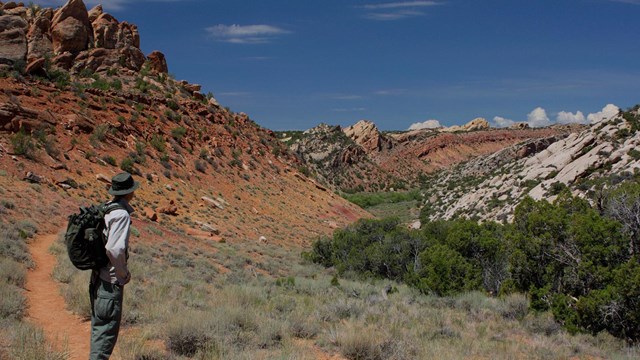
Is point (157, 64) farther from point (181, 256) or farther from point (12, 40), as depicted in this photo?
point (181, 256)

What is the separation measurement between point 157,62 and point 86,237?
4209cm

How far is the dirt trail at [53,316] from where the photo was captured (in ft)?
20.8

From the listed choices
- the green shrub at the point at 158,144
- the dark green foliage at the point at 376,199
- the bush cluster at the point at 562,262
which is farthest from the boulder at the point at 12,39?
the dark green foliage at the point at 376,199

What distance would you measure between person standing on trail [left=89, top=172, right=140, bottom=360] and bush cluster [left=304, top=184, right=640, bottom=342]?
28.1ft

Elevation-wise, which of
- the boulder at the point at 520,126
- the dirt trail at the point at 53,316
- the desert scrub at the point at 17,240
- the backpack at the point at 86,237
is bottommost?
the dirt trail at the point at 53,316

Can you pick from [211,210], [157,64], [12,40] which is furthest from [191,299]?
[157,64]

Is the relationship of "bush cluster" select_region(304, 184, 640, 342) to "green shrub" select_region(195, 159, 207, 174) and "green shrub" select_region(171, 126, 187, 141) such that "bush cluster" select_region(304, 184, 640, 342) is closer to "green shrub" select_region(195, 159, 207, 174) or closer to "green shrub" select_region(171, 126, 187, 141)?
"green shrub" select_region(195, 159, 207, 174)

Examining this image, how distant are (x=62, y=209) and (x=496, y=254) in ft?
51.9

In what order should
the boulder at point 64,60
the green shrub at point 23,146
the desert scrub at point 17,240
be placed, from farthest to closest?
the boulder at point 64,60, the green shrub at point 23,146, the desert scrub at point 17,240

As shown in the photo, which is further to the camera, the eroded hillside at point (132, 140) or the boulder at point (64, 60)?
the boulder at point (64, 60)

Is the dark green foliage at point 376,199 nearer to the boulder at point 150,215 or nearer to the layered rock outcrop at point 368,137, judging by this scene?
the layered rock outcrop at point 368,137

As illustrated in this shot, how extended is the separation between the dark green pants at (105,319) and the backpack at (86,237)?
0.31 meters

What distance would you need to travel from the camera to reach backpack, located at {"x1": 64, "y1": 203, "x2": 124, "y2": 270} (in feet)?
14.9

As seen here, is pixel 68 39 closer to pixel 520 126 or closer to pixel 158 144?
pixel 158 144
